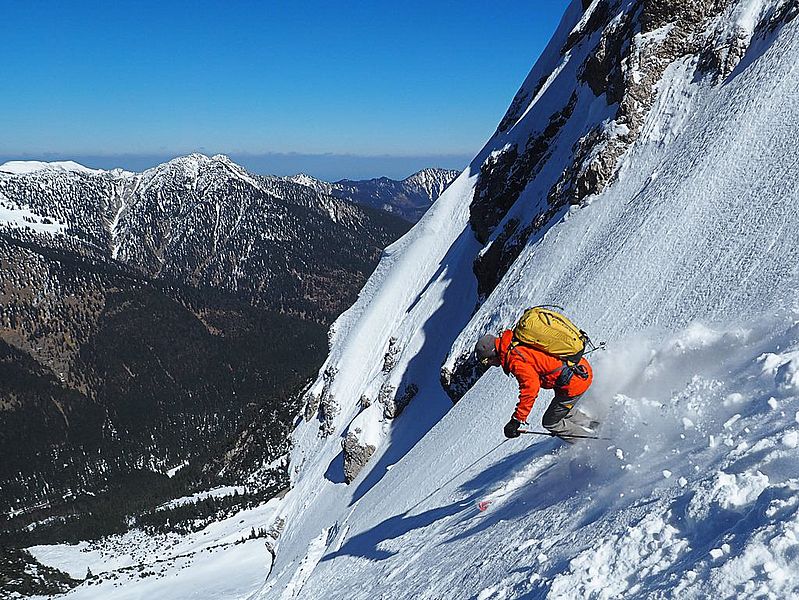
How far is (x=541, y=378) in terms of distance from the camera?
339 inches

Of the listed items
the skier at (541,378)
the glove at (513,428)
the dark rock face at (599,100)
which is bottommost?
the glove at (513,428)

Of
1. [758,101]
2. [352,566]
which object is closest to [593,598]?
[352,566]

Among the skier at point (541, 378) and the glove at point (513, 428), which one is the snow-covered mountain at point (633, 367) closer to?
the skier at point (541, 378)

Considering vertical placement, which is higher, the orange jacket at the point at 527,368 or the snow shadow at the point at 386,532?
the orange jacket at the point at 527,368

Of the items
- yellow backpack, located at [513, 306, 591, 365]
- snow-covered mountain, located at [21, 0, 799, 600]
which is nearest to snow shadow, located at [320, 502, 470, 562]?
snow-covered mountain, located at [21, 0, 799, 600]

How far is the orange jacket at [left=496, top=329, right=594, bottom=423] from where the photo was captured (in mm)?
8289

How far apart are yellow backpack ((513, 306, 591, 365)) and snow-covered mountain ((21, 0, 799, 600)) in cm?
143

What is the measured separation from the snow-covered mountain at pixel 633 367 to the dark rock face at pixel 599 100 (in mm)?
128

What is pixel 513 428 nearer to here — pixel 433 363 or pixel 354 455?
pixel 433 363

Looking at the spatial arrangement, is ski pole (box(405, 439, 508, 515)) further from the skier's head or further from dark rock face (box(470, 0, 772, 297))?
dark rock face (box(470, 0, 772, 297))

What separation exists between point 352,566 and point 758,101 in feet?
66.9

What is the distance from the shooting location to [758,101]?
18.0 metres

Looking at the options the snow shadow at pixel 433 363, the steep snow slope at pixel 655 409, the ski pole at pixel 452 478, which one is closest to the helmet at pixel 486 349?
the steep snow slope at pixel 655 409

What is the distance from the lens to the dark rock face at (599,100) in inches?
914
